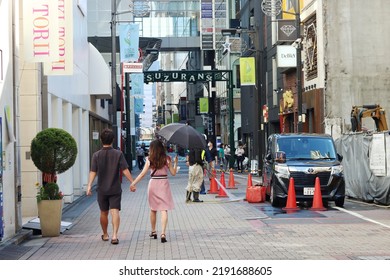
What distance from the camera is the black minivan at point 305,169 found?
20.1 metres

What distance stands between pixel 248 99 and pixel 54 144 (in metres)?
46.6

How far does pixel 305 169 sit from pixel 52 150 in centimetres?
761

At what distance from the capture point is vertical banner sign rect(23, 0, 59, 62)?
16094mm

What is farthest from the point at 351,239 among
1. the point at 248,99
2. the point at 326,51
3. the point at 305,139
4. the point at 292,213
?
the point at 248,99

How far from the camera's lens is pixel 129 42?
4188 centimetres

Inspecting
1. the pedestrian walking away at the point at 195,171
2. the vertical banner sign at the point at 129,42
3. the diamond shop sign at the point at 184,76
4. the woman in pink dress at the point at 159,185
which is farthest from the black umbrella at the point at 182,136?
the diamond shop sign at the point at 184,76

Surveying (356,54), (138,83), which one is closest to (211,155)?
(356,54)

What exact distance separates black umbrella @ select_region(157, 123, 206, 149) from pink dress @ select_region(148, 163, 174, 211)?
16.5 feet

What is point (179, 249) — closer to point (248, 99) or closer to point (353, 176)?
point (353, 176)

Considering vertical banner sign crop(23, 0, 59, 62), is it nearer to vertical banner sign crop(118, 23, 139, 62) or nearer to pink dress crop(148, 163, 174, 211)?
pink dress crop(148, 163, 174, 211)

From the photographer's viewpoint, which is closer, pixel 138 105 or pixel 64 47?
pixel 64 47

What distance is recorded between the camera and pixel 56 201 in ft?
48.7

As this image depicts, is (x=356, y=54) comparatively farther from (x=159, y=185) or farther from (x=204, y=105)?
(x=204, y=105)

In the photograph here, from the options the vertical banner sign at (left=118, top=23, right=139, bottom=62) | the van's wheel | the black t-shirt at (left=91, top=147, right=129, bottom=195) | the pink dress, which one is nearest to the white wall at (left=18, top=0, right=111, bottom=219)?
the vertical banner sign at (left=118, top=23, right=139, bottom=62)
